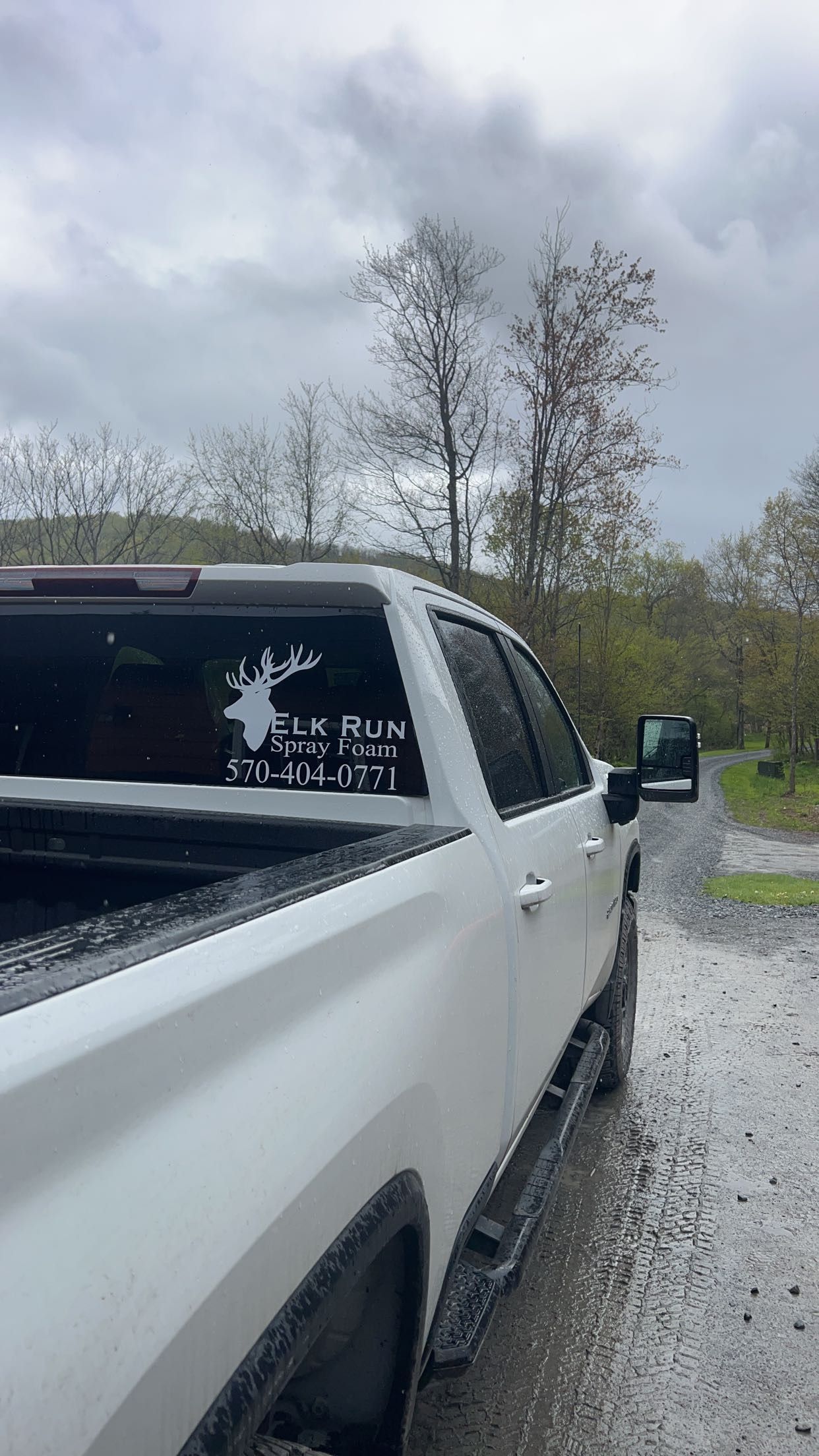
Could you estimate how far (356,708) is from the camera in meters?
2.63

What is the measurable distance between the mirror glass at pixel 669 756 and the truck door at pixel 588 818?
23cm

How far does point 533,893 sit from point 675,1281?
5.71 ft

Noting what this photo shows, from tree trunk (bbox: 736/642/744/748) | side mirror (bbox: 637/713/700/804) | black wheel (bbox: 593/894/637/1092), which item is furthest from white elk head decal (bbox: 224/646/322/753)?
tree trunk (bbox: 736/642/744/748)

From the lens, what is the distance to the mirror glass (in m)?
4.05

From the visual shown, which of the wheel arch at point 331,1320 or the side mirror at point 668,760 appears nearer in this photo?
the wheel arch at point 331,1320

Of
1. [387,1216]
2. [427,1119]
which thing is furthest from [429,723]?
[387,1216]

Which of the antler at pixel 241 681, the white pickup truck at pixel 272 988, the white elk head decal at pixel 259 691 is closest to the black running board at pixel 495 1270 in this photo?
the white pickup truck at pixel 272 988

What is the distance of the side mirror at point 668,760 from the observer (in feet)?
13.2

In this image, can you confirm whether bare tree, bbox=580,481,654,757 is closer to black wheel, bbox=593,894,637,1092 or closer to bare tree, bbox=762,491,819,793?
bare tree, bbox=762,491,819,793

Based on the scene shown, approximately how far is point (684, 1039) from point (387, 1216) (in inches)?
187

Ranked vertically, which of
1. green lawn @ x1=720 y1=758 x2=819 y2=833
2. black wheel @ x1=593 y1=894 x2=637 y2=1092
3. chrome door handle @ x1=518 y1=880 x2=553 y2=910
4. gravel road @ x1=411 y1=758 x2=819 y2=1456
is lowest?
green lawn @ x1=720 y1=758 x2=819 y2=833

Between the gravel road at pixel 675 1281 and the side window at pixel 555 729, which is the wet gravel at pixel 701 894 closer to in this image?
the gravel road at pixel 675 1281

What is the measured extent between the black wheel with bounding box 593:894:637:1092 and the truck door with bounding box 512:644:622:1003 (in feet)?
0.54

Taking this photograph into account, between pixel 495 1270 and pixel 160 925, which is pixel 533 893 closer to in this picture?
pixel 495 1270
